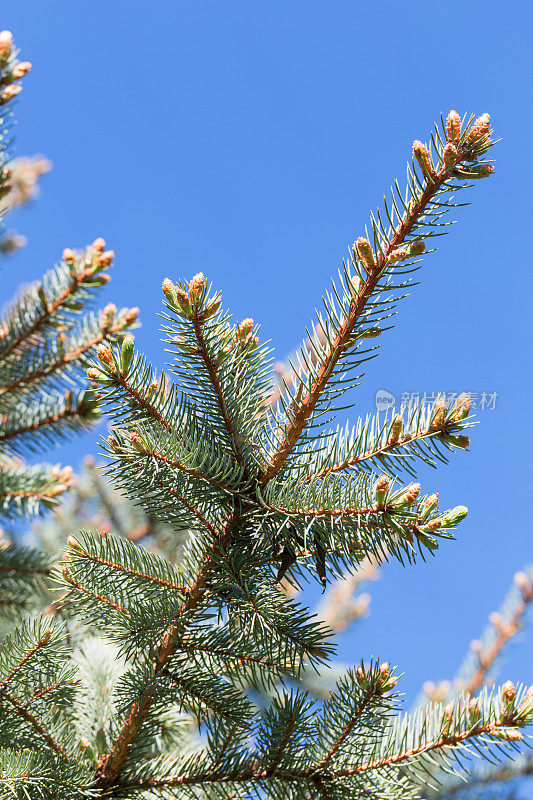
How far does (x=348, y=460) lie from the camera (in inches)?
50.9

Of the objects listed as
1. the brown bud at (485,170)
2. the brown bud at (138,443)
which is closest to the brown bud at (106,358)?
the brown bud at (138,443)

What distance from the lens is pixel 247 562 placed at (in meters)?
1.32

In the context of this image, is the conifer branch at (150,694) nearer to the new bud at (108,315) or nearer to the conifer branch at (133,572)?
the conifer branch at (133,572)

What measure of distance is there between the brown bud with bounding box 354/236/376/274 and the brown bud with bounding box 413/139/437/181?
0.15 meters

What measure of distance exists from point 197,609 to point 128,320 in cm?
136

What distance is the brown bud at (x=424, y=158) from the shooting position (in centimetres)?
107

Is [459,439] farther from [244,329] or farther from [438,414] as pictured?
[244,329]

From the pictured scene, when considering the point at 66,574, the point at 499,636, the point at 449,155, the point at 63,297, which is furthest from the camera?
the point at 499,636

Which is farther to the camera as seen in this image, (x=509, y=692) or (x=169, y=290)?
(x=509, y=692)

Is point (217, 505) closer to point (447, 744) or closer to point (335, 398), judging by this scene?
point (335, 398)

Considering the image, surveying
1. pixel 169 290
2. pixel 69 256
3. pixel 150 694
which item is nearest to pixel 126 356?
pixel 169 290

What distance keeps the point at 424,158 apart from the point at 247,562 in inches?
31.8

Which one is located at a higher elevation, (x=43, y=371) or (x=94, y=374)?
(x=43, y=371)

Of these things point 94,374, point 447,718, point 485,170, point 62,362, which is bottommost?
point 447,718
